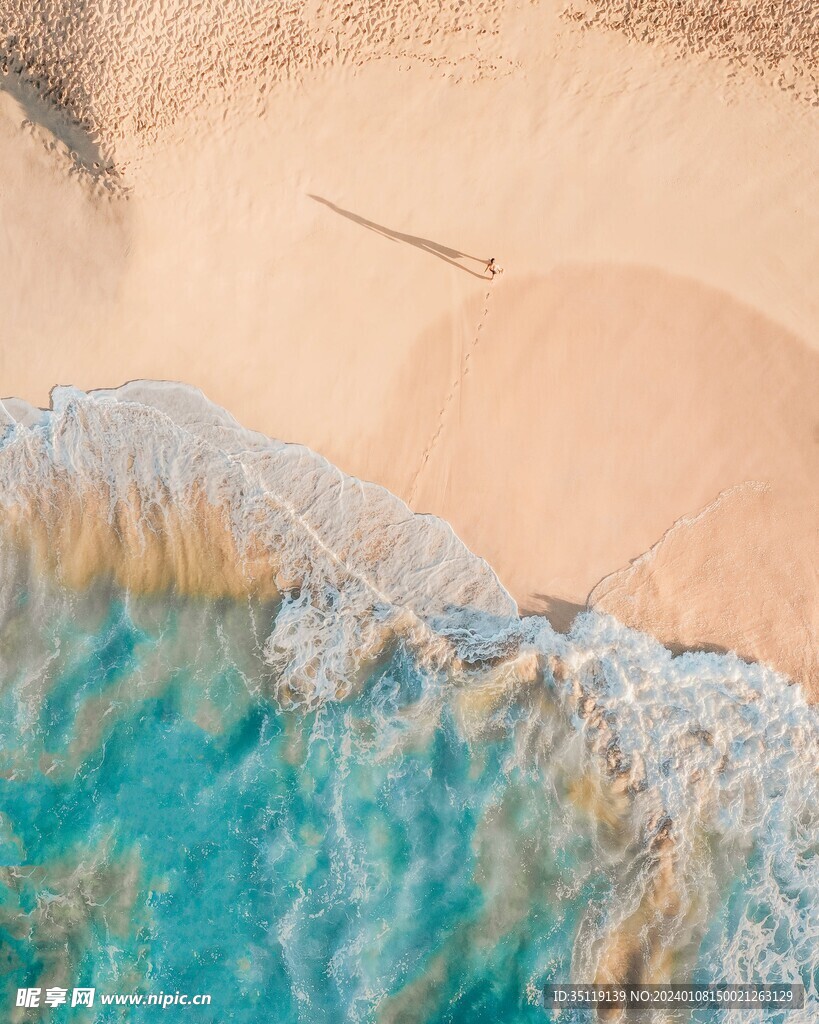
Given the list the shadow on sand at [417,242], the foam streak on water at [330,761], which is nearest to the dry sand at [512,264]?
the shadow on sand at [417,242]

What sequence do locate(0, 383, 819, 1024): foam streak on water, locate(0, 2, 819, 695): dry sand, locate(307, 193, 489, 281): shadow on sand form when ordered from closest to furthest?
locate(0, 383, 819, 1024): foam streak on water
locate(0, 2, 819, 695): dry sand
locate(307, 193, 489, 281): shadow on sand

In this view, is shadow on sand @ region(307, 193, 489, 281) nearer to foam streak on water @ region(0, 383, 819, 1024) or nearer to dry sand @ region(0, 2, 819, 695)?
dry sand @ region(0, 2, 819, 695)

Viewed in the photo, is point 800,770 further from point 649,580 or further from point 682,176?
point 682,176

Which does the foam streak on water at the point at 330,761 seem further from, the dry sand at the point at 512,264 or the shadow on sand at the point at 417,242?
the shadow on sand at the point at 417,242

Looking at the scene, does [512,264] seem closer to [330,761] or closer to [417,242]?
[417,242]

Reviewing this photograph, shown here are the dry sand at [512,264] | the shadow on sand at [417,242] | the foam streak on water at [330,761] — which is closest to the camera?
the foam streak on water at [330,761]

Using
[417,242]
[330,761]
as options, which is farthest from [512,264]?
[330,761]

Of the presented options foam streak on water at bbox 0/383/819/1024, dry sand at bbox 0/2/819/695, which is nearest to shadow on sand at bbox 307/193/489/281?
dry sand at bbox 0/2/819/695
